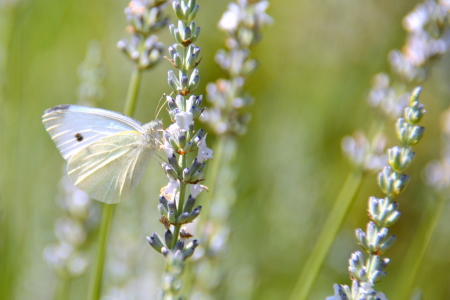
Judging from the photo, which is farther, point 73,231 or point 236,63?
point 73,231

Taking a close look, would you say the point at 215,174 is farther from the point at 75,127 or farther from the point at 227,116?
the point at 75,127

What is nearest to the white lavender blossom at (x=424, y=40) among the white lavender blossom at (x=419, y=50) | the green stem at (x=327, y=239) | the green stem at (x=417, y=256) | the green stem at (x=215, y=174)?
the white lavender blossom at (x=419, y=50)

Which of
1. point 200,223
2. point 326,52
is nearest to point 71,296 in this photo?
point 200,223

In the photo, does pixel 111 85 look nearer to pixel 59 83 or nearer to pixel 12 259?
pixel 59 83

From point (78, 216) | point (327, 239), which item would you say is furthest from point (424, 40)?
point (78, 216)

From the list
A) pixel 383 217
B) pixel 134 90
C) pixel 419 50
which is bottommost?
pixel 383 217

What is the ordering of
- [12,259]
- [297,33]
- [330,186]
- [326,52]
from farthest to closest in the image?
[297,33]
[326,52]
[330,186]
[12,259]
